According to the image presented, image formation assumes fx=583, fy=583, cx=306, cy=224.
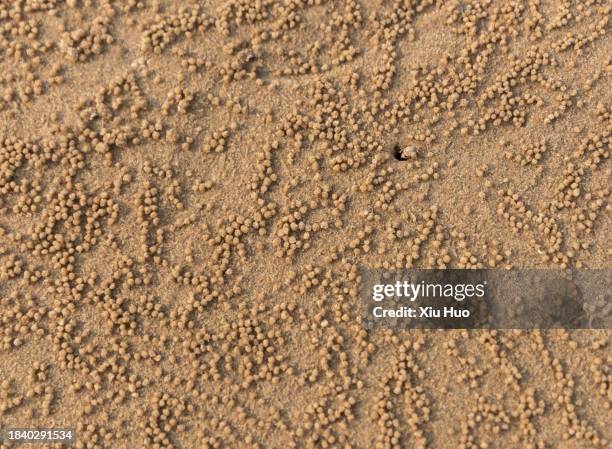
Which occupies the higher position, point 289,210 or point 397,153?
point 397,153

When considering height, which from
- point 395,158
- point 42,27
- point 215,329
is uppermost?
point 42,27

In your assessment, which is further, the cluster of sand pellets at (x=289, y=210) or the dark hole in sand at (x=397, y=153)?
the dark hole in sand at (x=397, y=153)

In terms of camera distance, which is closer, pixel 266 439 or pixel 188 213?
pixel 266 439

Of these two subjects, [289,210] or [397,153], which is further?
[397,153]

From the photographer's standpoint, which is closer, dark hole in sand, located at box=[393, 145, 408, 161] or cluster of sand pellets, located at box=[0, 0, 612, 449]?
cluster of sand pellets, located at box=[0, 0, 612, 449]

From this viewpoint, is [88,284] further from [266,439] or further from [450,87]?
[450,87]

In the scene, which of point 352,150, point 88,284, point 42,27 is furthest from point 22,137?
point 352,150

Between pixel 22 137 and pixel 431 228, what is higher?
pixel 22 137

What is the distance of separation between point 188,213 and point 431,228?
1.56 m

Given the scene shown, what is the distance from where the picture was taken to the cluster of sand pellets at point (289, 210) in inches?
138

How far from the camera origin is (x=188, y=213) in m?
3.75

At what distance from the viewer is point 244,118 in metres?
3.83

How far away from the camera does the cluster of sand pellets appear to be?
11.5ft

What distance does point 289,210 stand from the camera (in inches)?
147
